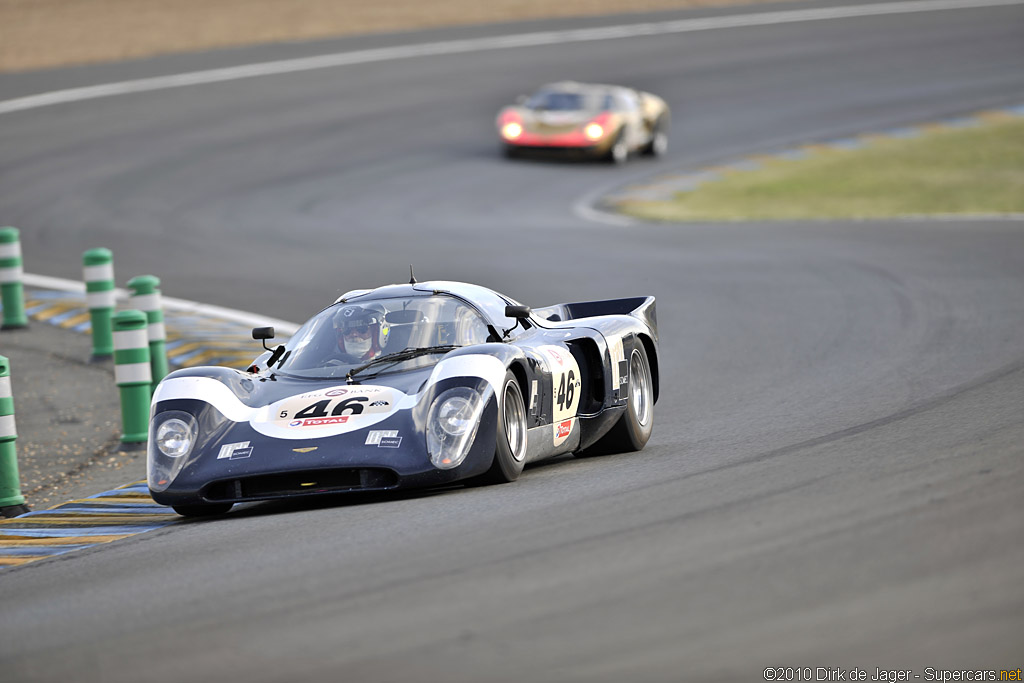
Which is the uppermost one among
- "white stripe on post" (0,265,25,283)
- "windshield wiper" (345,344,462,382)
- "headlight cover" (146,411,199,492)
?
"windshield wiper" (345,344,462,382)

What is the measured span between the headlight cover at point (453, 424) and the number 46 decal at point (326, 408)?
389mm

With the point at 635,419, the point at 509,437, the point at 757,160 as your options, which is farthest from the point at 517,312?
the point at 757,160

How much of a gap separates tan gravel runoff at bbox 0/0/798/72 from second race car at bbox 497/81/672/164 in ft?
41.2

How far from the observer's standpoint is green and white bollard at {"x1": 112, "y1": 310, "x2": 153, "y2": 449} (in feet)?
32.2

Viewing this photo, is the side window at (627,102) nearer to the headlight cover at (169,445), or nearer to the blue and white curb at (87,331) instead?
the blue and white curb at (87,331)

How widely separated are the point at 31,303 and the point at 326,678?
38.1 feet

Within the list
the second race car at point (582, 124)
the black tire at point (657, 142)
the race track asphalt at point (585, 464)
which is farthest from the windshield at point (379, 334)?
the black tire at point (657, 142)

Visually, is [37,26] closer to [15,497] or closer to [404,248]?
[404,248]

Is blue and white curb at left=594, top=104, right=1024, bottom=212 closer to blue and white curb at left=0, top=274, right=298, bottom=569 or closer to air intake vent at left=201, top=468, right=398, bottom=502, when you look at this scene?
blue and white curb at left=0, top=274, right=298, bottom=569

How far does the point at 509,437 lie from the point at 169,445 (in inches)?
65.6

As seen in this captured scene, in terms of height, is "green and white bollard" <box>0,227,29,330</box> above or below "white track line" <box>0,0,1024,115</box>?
above

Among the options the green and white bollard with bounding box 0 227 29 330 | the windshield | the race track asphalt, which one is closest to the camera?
the race track asphalt

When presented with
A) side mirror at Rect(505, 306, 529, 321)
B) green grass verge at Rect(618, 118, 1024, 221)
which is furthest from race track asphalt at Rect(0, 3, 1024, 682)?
green grass verge at Rect(618, 118, 1024, 221)

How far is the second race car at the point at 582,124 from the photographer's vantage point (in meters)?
26.8
